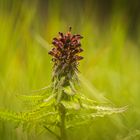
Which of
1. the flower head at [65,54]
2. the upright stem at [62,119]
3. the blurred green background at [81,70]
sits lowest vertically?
the upright stem at [62,119]

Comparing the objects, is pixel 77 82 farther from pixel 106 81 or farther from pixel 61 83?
pixel 106 81

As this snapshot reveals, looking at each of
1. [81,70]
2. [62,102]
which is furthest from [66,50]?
[81,70]

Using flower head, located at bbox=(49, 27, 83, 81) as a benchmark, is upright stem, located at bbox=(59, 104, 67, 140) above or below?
below

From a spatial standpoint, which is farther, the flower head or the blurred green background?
the blurred green background

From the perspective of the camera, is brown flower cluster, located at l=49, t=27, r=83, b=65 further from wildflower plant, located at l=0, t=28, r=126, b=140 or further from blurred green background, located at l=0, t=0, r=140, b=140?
blurred green background, located at l=0, t=0, r=140, b=140

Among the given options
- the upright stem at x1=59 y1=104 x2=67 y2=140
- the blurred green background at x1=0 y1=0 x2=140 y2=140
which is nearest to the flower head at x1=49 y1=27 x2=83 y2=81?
the upright stem at x1=59 y1=104 x2=67 y2=140

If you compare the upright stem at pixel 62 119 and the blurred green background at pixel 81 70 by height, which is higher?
the blurred green background at pixel 81 70

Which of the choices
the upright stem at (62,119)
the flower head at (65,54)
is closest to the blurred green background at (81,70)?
the upright stem at (62,119)

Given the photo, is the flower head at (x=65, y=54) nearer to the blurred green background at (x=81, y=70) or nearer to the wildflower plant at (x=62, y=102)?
the wildflower plant at (x=62, y=102)
